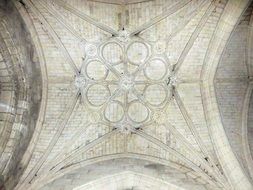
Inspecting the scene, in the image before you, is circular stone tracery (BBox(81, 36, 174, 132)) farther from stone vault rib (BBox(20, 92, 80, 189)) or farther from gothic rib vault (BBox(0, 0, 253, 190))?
stone vault rib (BBox(20, 92, 80, 189))

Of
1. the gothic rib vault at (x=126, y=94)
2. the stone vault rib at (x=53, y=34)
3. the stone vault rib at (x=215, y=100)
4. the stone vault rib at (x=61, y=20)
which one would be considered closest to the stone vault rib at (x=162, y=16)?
the gothic rib vault at (x=126, y=94)

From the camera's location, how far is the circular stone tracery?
35.6ft

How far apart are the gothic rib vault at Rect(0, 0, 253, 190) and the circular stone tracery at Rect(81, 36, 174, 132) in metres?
0.03

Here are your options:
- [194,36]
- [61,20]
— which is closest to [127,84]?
[194,36]

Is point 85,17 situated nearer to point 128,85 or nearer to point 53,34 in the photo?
point 53,34

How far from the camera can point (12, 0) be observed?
9.02 metres

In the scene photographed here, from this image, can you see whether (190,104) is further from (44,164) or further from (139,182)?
(44,164)

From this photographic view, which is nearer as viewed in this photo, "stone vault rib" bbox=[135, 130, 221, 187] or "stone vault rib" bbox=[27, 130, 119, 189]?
"stone vault rib" bbox=[27, 130, 119, 189]

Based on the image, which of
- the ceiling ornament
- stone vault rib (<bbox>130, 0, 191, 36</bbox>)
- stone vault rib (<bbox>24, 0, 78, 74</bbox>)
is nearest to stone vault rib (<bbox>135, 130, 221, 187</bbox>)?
the ceiling ornament

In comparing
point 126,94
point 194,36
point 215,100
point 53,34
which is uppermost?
point 194,36

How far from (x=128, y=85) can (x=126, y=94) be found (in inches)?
11.0

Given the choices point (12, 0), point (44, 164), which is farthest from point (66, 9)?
point (44, 164)

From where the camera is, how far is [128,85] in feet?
36.1

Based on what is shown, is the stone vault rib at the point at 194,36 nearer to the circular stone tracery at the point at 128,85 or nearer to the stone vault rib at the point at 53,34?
the circular stone tracery at the point at 128,85
